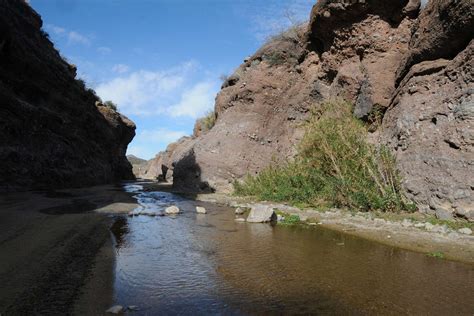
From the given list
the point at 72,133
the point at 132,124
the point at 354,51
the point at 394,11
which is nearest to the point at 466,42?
the point at 394,11

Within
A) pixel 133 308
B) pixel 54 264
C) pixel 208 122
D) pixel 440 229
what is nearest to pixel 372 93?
pixel 440 229

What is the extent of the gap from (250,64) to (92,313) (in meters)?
20.4

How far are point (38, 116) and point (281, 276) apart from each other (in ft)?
63.2

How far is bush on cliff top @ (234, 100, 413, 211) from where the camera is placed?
10.2 m

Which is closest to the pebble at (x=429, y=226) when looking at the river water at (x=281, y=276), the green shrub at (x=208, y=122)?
the river water at (x=281, y=276)

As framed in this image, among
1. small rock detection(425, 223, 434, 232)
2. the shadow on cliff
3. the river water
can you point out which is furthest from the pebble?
the shadow on cliff

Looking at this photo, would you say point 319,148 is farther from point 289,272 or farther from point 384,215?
point 289,272

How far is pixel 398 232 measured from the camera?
25.1ft

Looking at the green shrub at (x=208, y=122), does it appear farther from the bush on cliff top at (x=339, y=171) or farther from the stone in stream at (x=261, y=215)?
the stone in stream at (x=261, y=215)

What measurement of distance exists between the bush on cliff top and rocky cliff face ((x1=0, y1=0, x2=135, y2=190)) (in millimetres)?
11914

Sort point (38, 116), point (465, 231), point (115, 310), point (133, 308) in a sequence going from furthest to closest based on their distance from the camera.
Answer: point (38, 116) < point (465, 231) < point (133, 308) < point (115, 310)

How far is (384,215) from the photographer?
9.19 m

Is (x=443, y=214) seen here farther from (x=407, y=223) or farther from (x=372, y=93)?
(x=372, y=93)

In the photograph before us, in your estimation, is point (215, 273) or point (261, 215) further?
point (261, 215)
